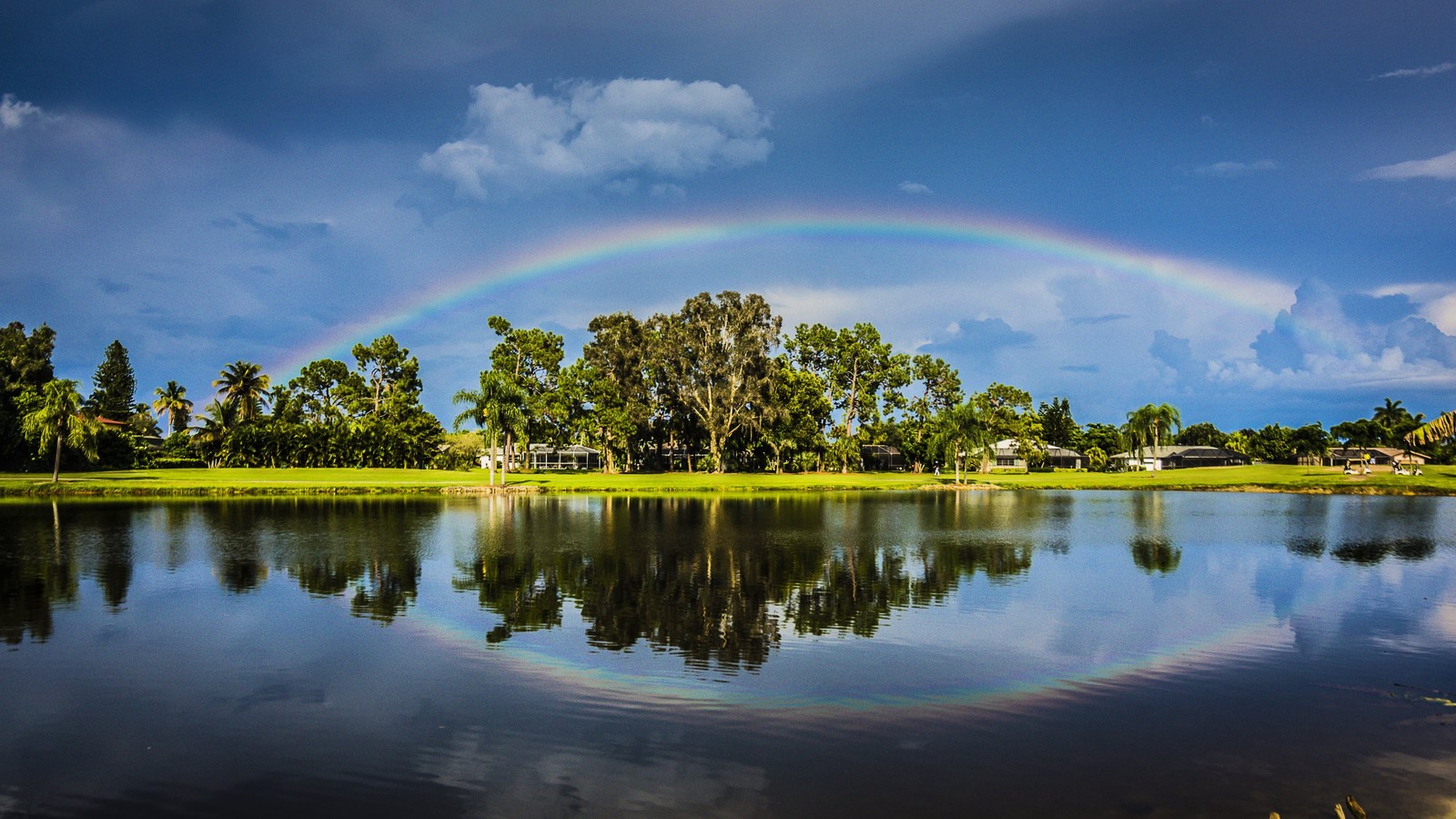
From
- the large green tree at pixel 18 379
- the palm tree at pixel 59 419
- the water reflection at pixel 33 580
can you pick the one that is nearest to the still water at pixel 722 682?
the water reflection at pixel 33 580

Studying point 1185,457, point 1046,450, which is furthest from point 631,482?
point 1185,457

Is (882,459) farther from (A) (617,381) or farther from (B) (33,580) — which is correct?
(B) (33,580)

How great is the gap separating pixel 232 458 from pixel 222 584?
8762 cm

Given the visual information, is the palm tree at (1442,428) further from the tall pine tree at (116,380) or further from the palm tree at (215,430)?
the tall pine tree at (116,380)

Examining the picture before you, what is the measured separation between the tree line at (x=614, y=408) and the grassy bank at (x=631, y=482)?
21.4 feet

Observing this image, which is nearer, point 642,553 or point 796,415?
point 642,553

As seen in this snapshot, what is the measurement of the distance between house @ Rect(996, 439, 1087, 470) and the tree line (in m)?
4.58

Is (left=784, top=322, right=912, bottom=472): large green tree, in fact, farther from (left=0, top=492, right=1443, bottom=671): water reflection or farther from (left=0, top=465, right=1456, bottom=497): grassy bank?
(left=0, top=492, right=1443, bottom=671): water reflection

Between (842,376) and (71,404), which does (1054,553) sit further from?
(842,376)

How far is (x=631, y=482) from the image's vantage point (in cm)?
8638

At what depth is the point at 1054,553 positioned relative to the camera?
105 feet

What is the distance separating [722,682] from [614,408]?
94.1 meters

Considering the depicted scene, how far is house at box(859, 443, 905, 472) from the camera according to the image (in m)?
144

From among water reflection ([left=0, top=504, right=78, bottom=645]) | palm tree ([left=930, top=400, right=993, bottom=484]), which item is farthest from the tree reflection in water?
palm tree ([left=930, top=400, right=993, bottom=484])
